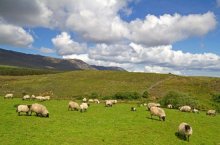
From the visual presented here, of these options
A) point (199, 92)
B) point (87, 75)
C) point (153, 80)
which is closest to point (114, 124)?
point (199, 92)

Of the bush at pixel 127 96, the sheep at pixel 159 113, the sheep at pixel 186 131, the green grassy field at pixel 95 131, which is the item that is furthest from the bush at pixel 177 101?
the sheep at pixel 186 131

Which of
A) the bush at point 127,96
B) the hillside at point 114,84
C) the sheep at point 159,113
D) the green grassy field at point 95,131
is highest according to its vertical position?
the hillside at point 114,84

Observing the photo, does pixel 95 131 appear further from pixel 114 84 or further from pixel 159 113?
pixel 114 84

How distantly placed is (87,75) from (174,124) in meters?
108

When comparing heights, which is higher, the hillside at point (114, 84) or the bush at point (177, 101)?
the hillside at point (114, 84)

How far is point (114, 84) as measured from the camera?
123438mm

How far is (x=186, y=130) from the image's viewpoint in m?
33.4

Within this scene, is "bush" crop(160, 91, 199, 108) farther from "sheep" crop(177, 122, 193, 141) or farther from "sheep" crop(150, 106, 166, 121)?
"sheep" crop(177, 122, 193, 141)

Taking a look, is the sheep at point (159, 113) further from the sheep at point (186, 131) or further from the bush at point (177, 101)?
the bush at point (177, 101)

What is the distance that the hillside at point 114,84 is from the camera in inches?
4225

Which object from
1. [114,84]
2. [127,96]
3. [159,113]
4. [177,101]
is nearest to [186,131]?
[159,113]

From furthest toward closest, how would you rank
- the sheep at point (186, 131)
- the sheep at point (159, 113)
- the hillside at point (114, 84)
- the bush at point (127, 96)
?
the hillside at point (114, 84) → the bush at point (127, 96) → the sheep at point (159, 113) → the sheep at point (186, 131)

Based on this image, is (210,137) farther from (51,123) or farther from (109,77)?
(109,77)

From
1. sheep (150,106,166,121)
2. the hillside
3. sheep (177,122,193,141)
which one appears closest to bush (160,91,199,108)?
the hillside
